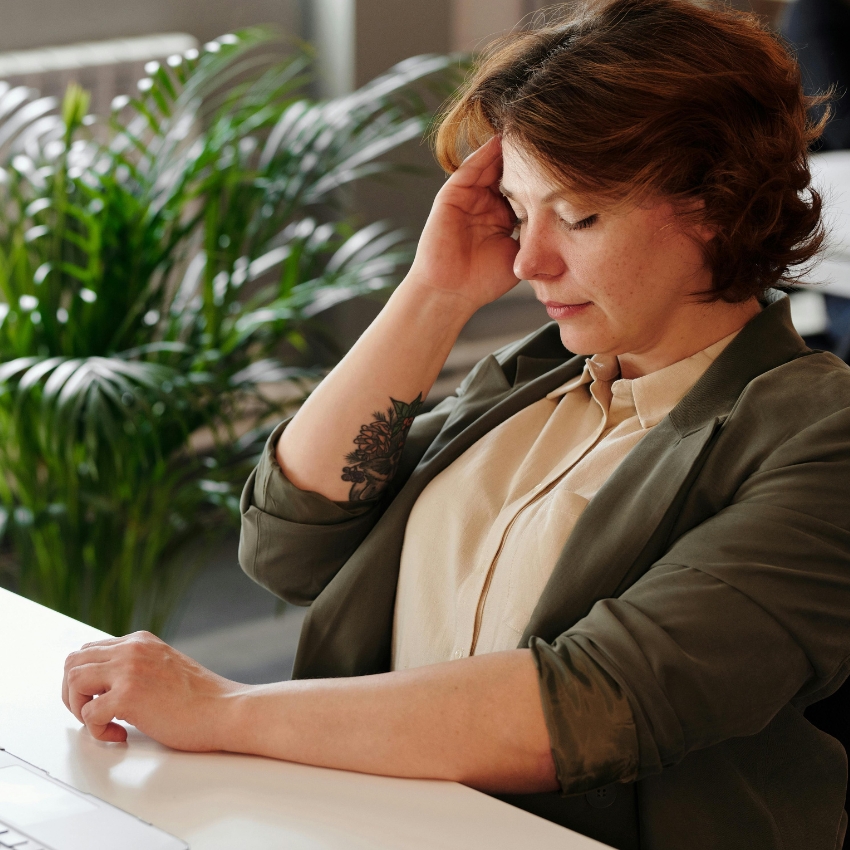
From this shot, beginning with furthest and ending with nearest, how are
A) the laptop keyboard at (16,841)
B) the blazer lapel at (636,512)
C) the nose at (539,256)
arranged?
the nose at (539,256) < the blazer lapel at (636,512) < the laptop keyboard at (16,841)

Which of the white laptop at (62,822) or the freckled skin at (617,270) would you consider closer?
the white laptop at (62,822)

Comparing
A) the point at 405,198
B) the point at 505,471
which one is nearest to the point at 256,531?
the point at 505,471

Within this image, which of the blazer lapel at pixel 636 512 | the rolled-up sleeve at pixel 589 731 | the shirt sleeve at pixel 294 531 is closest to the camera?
the rolled-up sleeve at pixel 589 731

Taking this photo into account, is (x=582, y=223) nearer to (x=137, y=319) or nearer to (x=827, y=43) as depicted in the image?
(x=137, y=319)

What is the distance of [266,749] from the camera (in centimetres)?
97

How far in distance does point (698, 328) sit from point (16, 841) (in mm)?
842

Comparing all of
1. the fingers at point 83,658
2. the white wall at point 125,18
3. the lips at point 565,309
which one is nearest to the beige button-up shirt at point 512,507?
the lips at point 565,309

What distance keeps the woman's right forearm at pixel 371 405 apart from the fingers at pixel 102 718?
17.0 inches

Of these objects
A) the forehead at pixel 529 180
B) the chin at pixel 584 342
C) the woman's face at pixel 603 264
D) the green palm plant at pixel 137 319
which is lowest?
the green palm plant at pixel 137 319

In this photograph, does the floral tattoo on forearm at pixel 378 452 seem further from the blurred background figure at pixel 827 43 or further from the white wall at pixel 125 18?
the blurred background figure at pixel 827 43

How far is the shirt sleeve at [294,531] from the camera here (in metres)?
1.35

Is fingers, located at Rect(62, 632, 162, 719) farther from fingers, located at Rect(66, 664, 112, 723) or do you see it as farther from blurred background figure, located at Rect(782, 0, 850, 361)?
blurred background figure, located at Rect(782, 0, 850, 361)

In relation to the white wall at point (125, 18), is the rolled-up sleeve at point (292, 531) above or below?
below

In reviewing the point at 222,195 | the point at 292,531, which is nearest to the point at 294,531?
the point at 292,531
